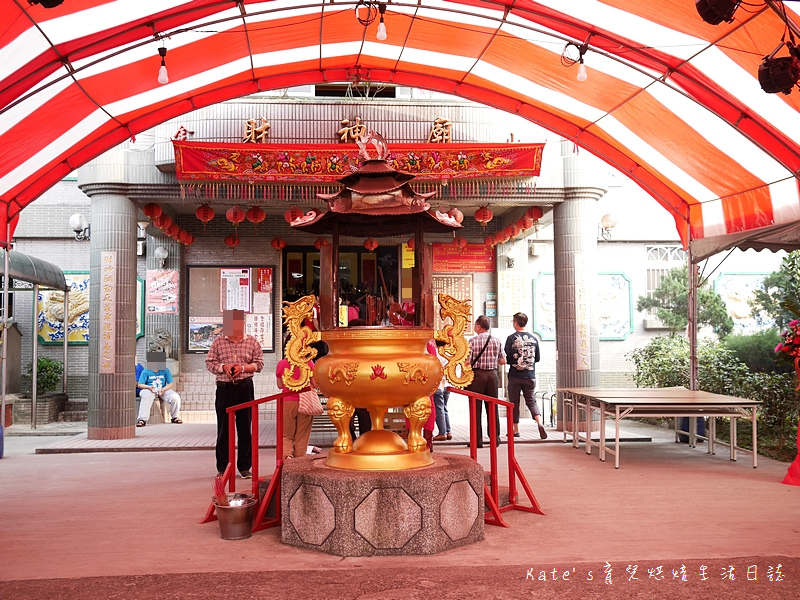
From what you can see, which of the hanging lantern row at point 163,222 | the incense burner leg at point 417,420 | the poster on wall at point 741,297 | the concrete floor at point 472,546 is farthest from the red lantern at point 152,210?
the poster on wall at point 741,297

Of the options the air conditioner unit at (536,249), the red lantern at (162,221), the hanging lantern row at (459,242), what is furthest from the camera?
the air conditioner unit at (536,249)

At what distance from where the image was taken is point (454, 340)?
6.17 metres

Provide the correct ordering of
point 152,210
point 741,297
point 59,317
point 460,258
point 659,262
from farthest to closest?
point 741,297
point 659,262
point 460,258
point 59,317
point 152,210

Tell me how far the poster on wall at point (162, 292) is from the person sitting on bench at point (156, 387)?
111cm

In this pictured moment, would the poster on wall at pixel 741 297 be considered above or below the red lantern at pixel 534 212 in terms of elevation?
below

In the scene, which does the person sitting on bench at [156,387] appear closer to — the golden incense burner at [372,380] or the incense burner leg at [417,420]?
the golden incense burner at [372,380]

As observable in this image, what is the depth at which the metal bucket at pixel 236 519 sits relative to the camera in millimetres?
5559

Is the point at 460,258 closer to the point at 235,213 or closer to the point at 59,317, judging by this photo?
the point at 235,213

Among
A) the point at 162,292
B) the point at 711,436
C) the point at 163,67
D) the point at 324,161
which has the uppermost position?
the point at 163,67

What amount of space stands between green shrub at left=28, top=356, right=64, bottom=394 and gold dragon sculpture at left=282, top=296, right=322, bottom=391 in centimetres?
1087

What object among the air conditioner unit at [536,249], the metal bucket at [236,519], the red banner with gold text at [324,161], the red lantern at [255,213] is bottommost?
the metal bucket at [236,519]

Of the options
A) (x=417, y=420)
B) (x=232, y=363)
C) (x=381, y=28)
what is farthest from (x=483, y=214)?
(x=417, y=420)

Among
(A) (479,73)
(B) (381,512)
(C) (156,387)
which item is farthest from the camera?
(C) (156,387)

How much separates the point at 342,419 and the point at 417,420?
0.57 metres
